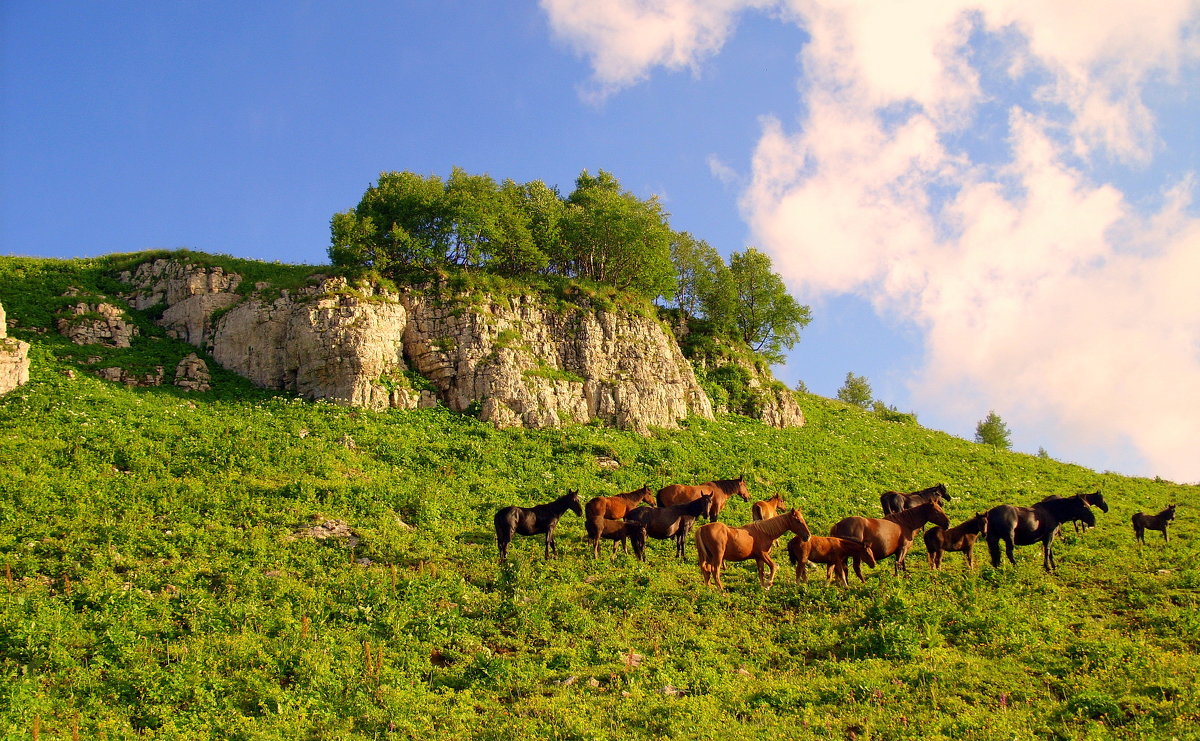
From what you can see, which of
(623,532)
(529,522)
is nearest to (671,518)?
(623,532)

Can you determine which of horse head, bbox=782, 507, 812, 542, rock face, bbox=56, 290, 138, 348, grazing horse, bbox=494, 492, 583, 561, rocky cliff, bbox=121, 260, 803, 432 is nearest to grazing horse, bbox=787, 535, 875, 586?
horse head, bbox=782, 507, 812, 542

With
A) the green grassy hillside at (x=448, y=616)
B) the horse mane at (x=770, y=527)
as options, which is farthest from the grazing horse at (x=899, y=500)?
the horse mane at (x=770, y=527)

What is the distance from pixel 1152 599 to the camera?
1834 cm

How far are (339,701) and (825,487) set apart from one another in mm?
27412

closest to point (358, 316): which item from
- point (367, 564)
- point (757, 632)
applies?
point (367, 564)

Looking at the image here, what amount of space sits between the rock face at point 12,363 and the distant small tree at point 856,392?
268ft

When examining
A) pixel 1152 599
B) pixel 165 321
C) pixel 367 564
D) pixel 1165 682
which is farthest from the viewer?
pixel 165 321

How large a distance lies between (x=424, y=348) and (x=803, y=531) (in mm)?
25661

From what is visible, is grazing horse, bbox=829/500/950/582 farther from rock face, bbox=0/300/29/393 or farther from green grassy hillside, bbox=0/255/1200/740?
rock face, bbox=0/300/29/393

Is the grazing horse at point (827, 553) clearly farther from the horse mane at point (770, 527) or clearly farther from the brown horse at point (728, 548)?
the horse mane at point (770, 527)

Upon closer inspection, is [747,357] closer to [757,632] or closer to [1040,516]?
[1040,516]

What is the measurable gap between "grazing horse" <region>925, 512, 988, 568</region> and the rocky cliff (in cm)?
2090

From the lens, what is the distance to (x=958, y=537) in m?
22.2

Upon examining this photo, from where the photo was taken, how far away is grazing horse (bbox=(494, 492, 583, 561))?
75.0ft
